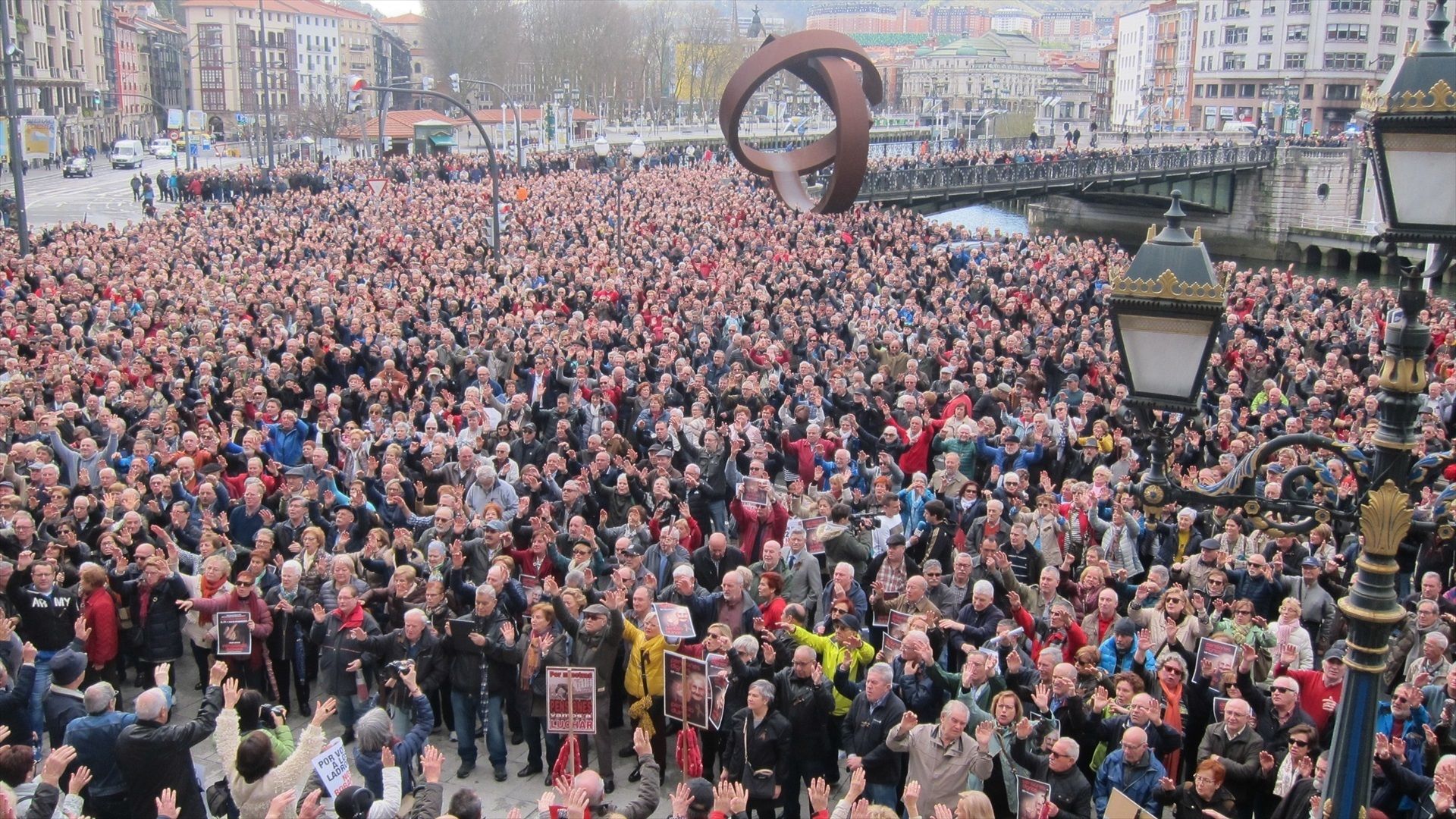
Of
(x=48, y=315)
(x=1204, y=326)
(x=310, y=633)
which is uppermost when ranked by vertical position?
(x=1204, y=326)

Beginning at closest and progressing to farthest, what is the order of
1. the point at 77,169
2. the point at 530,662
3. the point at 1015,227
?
the point at 530,662 < the point at 77,169 < the point at 1015,227

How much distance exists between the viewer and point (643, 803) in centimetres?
581

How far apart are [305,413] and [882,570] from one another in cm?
680

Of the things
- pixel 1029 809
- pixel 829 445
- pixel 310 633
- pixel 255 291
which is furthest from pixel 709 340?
pixel 1029 809

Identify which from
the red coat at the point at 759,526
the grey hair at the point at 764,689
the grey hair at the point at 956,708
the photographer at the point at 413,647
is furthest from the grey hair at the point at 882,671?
the red coat at the point at 759,526

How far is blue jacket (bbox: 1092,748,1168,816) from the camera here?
6.32 m

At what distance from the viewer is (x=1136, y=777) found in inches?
249

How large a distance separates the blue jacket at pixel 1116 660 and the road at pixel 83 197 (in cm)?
3191

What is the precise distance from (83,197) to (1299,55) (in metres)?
71.0

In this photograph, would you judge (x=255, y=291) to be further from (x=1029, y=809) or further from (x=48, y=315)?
(x=1029, y=809)

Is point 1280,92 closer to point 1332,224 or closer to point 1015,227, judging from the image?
point 1015,227

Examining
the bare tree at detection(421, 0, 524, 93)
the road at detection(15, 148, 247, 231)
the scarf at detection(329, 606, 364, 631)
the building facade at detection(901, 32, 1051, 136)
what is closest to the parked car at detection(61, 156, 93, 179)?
the road at detection(15, 148, 247, 231)

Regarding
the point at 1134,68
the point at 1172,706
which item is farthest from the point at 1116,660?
the point at 1134,68

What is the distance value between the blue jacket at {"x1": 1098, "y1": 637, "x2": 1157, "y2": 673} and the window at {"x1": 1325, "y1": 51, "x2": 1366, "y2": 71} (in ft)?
280
